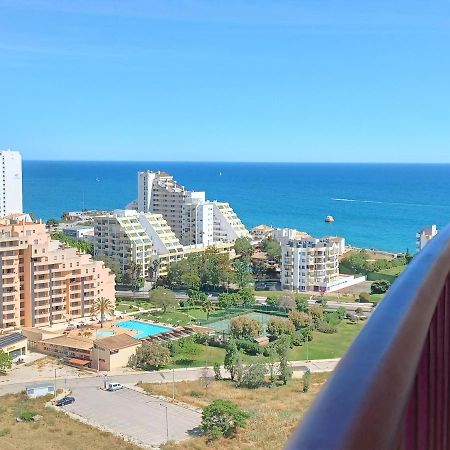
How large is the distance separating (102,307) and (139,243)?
409 cm

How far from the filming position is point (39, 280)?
1084 centimetres

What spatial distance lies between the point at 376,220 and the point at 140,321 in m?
22.5

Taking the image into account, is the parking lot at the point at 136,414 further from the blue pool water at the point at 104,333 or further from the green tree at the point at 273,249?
the green tree at the point at 273,249

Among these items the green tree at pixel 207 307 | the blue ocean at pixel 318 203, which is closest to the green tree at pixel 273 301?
the green tree at pixel 207 307

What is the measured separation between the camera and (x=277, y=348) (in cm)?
920

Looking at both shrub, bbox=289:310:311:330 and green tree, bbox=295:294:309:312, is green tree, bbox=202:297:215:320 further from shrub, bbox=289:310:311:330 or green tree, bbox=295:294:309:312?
shrub, bbox=289:310:311:330

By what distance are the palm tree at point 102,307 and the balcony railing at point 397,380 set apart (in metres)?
10.7

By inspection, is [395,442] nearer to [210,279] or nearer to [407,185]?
[210,279]

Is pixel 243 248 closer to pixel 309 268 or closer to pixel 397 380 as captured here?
pixel 309 268

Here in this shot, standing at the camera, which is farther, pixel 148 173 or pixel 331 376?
pixel 148 173

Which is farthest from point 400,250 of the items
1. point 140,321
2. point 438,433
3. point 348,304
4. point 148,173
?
point 438,433

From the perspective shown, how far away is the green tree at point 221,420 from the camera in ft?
20.6

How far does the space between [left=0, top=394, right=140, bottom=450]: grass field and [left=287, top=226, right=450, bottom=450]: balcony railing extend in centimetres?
592

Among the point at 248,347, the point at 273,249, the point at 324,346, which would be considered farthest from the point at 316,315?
the point at 273,249
